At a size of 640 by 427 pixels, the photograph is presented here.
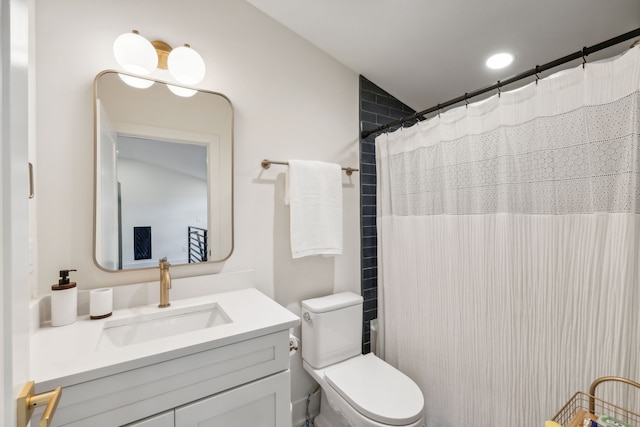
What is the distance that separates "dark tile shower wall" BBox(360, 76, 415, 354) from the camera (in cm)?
203

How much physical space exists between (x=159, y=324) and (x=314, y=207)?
0.94m

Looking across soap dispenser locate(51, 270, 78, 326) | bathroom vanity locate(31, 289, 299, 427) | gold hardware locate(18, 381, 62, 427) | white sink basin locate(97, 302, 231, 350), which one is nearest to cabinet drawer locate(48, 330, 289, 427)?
bathroom vanity locate(31, 289, 299, 427)

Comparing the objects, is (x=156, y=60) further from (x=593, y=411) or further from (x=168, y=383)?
(x=593, y=411)

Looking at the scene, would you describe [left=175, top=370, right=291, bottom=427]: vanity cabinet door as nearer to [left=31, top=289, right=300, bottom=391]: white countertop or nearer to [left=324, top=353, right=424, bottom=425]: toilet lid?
[left=31, top=289, right=300, bottom=391]: white countertop

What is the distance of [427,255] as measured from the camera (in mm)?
1649

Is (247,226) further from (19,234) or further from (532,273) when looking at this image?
(532,273)

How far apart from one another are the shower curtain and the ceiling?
0.47 metres

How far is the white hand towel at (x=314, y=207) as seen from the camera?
162 cm

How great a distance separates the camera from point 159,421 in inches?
34.1

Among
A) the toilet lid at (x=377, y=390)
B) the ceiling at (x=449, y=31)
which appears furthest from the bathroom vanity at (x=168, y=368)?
the ceiling at (x=449, y=31)

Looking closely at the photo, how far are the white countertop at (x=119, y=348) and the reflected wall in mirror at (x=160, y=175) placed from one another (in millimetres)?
288

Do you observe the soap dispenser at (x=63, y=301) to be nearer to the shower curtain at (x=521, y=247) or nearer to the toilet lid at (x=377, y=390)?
the toilet lid at (x=377, y=390)

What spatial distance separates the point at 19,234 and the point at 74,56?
113 cm

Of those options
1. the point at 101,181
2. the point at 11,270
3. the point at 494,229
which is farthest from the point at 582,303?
the point at 101,181
